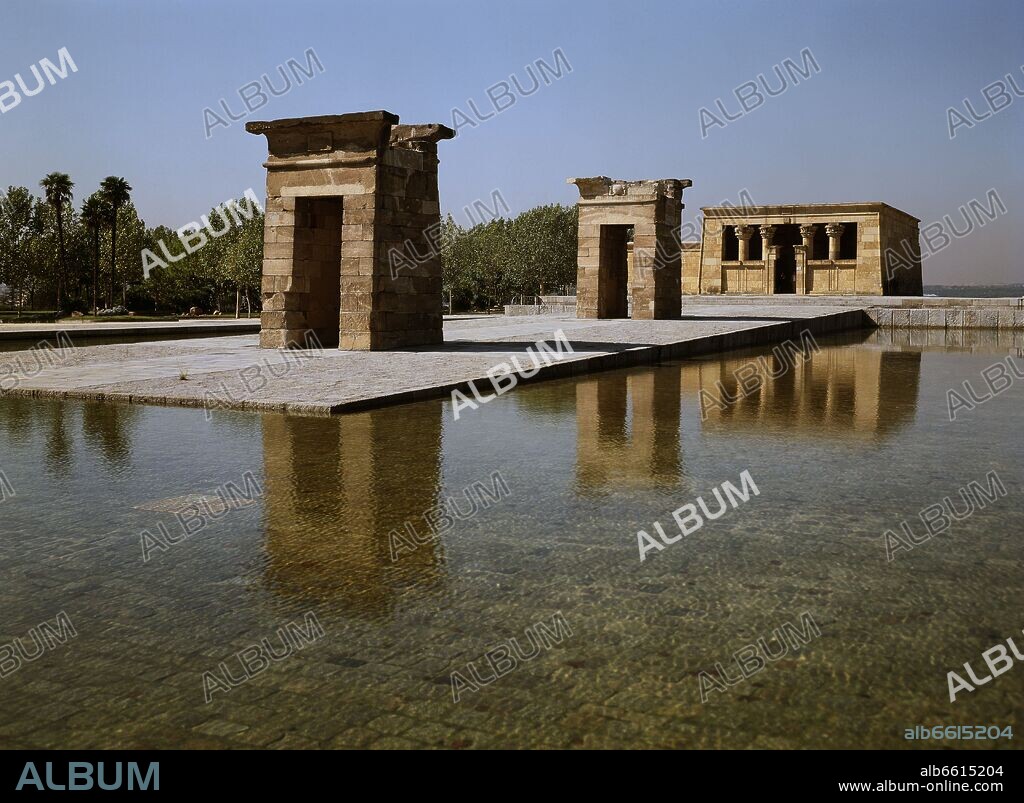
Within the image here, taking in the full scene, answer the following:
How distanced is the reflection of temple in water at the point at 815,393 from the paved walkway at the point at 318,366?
5.35ft

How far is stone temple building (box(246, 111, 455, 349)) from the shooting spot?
1498 centimetres

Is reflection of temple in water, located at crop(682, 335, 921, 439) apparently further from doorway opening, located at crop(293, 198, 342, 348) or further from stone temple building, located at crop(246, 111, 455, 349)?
doorway opening, located at crop(293, 198, 342, 348)

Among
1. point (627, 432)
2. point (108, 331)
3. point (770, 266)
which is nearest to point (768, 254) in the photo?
point (770, 266)

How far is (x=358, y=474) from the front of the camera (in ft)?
21.0

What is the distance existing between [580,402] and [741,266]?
119 ft

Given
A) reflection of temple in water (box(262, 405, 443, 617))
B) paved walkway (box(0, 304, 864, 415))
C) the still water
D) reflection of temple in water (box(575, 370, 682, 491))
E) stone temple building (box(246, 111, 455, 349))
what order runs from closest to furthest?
the still water
reflection of temple in water (box(262, 405, 443, 617))
reflection of temple in water (box(575, 370, 682, 491))
paved walkway (box(0, 304, 864, 415))
stone temple building (box(246, 111, 455, 349))

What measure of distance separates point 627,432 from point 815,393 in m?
4.05

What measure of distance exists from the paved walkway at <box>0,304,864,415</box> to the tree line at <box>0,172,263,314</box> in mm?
45445

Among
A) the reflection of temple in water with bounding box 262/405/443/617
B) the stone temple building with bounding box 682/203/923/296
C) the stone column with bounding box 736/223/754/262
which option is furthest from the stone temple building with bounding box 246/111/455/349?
the stone column with bounding box 736/223/754/262

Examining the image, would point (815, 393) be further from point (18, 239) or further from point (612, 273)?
point (18, 239)
